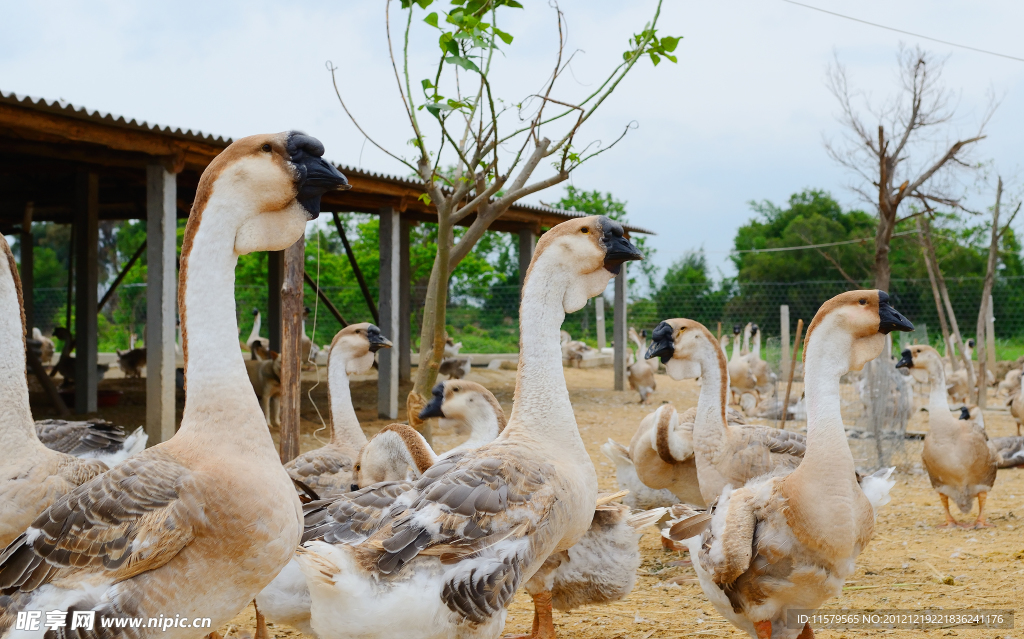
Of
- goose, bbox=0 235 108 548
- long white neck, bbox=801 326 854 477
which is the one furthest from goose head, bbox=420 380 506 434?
goose, bbox=0 235 108 548

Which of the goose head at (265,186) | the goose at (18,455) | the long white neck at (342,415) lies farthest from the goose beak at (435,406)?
the goose head at (265,186)

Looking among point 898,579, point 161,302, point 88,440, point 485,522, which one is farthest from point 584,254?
point 161,302

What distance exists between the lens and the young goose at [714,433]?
199 inches

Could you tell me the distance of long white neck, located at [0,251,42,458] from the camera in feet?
9.88

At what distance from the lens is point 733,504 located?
3670mm

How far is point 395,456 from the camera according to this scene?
4.41m

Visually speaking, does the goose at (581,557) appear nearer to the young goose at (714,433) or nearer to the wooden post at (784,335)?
the young goose at (714,433)

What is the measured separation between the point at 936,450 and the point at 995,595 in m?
2.47

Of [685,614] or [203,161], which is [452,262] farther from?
[203,161]

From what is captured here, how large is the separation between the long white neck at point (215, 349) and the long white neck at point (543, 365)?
1143 millimetres

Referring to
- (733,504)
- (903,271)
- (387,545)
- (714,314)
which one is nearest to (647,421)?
(733,504)

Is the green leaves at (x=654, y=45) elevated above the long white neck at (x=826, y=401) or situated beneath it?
elevated above

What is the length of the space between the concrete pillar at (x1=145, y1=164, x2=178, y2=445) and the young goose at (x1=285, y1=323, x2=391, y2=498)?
3.34m

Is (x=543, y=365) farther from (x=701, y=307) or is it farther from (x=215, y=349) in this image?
(x=701, y=307)
